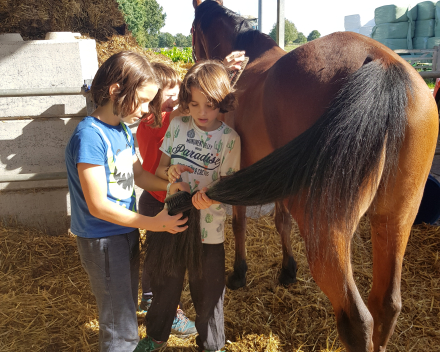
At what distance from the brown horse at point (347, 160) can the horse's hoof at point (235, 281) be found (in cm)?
108

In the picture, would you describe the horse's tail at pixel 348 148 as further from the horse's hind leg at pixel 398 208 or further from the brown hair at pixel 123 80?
the brown hair at pixel 123 80

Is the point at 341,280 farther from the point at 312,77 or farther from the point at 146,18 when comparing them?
the point at 146,18

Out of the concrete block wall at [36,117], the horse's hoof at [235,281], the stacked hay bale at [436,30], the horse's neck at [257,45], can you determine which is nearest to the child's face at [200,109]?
the horse's neck at [257,45]

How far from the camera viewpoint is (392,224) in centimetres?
135

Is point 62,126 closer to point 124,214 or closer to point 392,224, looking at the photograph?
point 124,214

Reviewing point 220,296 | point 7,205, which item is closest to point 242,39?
point 220,296

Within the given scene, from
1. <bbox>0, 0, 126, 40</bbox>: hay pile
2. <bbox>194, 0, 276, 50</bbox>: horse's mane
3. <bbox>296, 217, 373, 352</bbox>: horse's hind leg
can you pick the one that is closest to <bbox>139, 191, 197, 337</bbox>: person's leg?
<bbox>296, 217, 373, 352</bbox>: horse's hind leg

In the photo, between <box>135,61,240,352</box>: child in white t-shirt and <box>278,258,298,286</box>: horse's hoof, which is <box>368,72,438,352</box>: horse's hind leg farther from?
<box>278,258,298,286</box>: horse's hoof

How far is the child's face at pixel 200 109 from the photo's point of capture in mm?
1464

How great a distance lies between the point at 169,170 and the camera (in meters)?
1.50

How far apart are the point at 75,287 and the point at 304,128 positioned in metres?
1.99

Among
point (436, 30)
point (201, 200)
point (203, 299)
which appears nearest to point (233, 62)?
point (201, 200)

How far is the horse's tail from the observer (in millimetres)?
1137

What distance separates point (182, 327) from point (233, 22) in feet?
7.38
